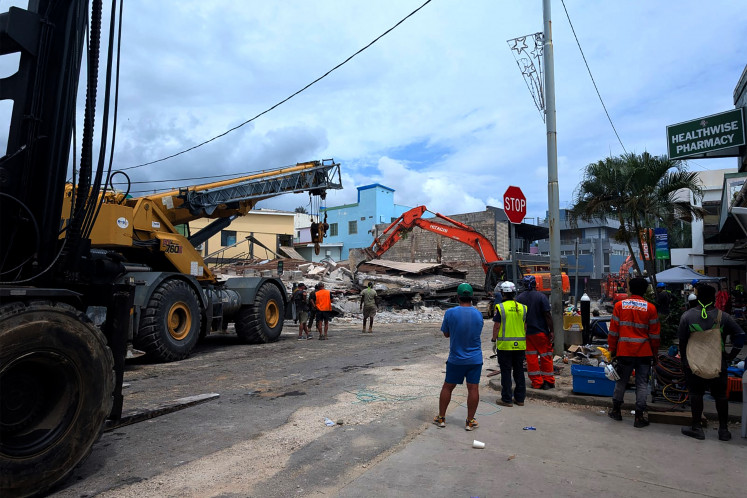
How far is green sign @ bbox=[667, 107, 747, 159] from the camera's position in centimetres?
1332

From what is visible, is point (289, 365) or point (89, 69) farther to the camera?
point (289, 365)

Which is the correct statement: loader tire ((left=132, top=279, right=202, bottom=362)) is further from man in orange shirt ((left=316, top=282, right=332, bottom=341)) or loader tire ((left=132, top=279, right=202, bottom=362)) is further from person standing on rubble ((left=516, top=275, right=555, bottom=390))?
person standing on rubble ((left=516, top=275, right=555, bottom=390))

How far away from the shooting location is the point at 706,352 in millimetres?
5305

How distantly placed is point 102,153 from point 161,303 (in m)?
5.74

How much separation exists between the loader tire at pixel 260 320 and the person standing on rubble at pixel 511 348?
7.81 m

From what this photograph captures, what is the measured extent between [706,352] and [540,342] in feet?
7.08

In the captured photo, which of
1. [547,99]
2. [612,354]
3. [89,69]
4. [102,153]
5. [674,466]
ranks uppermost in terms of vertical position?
[547,99]

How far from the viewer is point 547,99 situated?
9211mm

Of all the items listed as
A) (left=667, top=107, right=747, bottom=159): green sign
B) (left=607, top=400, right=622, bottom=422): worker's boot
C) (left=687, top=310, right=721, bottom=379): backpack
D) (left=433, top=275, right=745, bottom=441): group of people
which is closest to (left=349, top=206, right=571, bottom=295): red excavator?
(left=667, top=107, right=747, bottom=159): green sign

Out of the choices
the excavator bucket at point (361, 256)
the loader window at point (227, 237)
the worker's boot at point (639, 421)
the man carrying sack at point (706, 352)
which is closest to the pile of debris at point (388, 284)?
the excavator bucket at point (361, 256)

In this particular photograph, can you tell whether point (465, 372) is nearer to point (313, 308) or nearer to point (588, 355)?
point (588, 355)

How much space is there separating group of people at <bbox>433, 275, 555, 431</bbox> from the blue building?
3949 centimetres

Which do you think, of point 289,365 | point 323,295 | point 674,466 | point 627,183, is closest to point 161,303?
point 289,365

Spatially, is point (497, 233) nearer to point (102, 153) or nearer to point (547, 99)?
point (547, 99)
